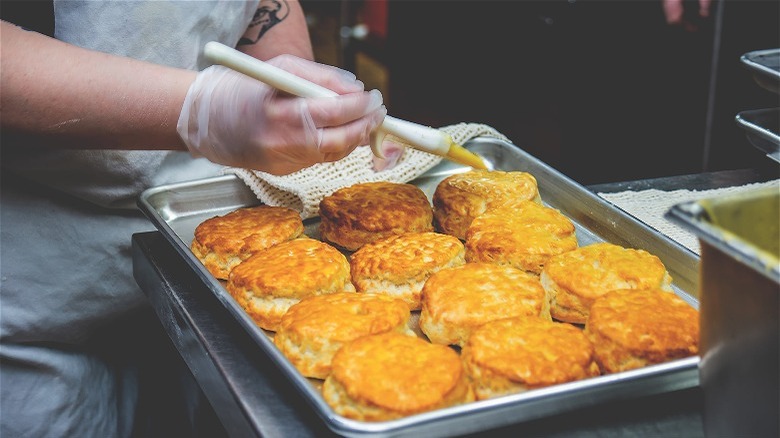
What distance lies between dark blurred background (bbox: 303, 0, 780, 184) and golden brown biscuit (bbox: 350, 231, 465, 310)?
2.36 meters

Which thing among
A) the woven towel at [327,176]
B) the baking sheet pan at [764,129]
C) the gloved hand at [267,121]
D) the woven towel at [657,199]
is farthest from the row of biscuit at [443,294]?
the baking sheet pan at [764,129]

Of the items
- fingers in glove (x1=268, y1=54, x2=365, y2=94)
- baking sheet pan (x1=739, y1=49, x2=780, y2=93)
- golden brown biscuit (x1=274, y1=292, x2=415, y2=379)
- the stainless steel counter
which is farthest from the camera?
baking sheet pan (x1=739, y1=49, x2=780, y2=93)

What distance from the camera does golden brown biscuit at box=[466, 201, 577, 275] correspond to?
1.90 metres

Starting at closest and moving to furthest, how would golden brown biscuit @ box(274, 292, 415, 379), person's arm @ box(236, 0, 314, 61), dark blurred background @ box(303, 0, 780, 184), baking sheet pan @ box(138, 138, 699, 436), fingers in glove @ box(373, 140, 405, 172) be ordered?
baking sheet pan @ box(138, 138, 699, 436) → golden brown biscuit @ box(274, 292, 415, 379) → fingers in glove @ box(373, 140, 405, 172) → person's arm @ box(236, 0, 314, 61) → dark blurred background @ box(303, 0, 780, 184)

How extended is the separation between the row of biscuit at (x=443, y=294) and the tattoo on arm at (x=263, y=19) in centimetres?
76

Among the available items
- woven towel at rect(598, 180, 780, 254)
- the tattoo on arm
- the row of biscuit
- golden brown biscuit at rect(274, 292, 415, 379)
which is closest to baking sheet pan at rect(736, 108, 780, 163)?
woven towel at rect(598, 180, 780, 254)

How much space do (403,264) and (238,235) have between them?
0.46m

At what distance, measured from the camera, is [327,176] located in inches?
96.4

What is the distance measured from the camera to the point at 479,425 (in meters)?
1.30

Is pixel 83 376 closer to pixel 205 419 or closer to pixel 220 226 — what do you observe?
pixel 205 419

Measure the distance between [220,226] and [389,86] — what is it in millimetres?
5053

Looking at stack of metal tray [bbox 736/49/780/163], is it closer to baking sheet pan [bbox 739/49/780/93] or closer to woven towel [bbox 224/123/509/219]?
baking sheet pan [bbox 739/49/780/93]

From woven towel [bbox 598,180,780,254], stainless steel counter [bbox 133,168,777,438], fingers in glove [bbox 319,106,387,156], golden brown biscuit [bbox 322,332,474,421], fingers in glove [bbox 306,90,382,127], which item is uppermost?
fingers in glove [bbox 306,90,382,127]

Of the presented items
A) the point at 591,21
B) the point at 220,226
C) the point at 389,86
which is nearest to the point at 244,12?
the point at 220,226
